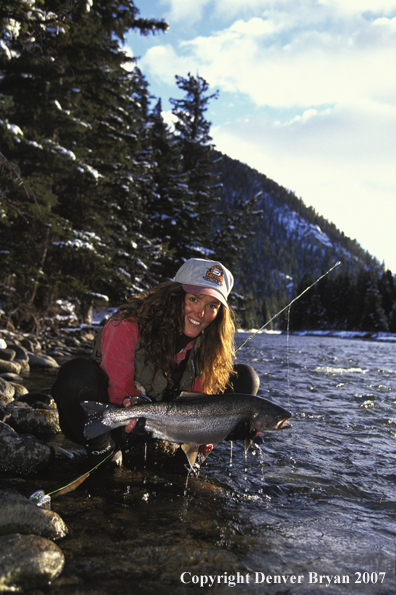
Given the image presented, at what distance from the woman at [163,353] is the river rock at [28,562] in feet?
3.41

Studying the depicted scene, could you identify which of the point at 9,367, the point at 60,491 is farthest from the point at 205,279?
the point at 9,367

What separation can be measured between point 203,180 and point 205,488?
29.4 m

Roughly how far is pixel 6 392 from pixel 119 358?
3.27 meters

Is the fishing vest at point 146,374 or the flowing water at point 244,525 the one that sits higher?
the fishing vest at point 146,374

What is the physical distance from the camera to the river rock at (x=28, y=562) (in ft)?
6.89

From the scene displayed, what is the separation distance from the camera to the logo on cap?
12.2 ft

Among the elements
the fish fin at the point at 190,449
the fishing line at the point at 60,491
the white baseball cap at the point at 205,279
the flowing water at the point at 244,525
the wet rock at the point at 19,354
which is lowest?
the flowing water at the point at 244,525

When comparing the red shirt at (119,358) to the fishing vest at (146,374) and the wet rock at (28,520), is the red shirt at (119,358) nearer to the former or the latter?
the fishing vest at (146,374)

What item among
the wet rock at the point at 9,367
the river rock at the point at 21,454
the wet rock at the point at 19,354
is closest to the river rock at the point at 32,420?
the river rock at the point at 21,454

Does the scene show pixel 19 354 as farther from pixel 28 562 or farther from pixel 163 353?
pixel 28 562

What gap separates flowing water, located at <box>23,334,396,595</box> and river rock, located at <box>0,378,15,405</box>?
2507 millimetres

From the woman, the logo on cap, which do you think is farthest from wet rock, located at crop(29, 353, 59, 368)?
the logo on cap

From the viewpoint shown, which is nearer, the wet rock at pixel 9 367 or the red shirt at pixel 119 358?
the red shirt at pixel 119 358

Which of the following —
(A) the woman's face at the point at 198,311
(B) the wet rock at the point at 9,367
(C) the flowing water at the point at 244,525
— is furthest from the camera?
(B) the wet rock at the point at 9,367
